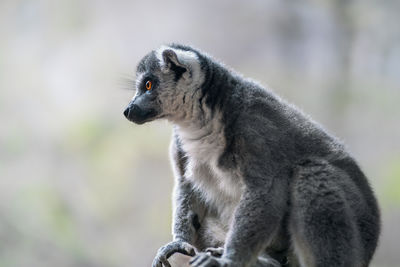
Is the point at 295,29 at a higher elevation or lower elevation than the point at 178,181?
higher

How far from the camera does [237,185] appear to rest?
3.56 m

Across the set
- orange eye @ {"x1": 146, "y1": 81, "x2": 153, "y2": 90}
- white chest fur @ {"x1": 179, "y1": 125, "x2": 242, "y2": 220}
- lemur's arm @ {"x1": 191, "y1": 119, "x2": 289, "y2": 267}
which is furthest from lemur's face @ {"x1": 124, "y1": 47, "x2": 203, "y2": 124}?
lemur's arm @ {"x1": 191, "y1": 119, "x2": 289, "y2": 267}

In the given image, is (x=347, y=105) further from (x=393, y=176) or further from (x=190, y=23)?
(x=190, y=23)

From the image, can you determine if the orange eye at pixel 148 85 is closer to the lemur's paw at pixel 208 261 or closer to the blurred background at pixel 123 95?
the lemur's paw at pixel 208 261

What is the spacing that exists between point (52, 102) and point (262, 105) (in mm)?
6601

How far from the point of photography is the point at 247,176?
3.44 m

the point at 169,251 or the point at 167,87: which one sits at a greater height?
the point at 167,87

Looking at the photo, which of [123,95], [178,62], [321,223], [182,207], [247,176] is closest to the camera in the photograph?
[321,223]

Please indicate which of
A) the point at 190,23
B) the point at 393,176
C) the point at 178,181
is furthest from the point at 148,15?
the point at 178,181

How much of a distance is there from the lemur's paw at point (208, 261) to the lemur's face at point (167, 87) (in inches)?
38.6

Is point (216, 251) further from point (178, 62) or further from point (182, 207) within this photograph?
point (178, 62)

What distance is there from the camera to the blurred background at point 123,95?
9141 millimetres

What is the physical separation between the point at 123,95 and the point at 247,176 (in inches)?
247

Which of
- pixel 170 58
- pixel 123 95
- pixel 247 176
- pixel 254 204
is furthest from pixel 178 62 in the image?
pixel 123 95
